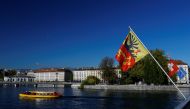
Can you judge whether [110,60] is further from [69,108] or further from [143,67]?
[69,108]

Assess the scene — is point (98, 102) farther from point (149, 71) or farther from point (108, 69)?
point (108, 69)

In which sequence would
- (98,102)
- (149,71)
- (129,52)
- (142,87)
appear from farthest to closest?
(142,87) → (149,71) → (98,102) → (129,52)

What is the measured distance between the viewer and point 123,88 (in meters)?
122

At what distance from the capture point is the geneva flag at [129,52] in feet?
57.1

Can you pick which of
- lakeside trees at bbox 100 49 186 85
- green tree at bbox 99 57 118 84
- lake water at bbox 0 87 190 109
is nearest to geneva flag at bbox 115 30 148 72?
lake water at bbox 0 87 190 109

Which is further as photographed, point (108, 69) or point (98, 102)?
point (108, 69)

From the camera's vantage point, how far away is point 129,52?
17.8 meters

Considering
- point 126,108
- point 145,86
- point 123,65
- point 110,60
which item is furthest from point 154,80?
point 123,65

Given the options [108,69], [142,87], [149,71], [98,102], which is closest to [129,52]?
[98,102]

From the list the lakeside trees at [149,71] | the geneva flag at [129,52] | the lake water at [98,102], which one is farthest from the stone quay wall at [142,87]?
the geneva flag at [129,52]

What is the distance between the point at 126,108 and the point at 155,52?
2697 inches

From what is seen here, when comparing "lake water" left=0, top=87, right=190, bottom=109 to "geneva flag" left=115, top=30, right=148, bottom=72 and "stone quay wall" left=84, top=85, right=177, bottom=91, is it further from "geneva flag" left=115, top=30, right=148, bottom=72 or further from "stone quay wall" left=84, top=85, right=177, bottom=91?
"stone quay wall" left=84, top=85, right=177, bottom=91

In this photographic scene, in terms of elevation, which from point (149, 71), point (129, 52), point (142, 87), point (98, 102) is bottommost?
point (98, 102)

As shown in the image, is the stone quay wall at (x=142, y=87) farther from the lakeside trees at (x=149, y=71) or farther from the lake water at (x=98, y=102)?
the lake water at (x=98, y=102)
